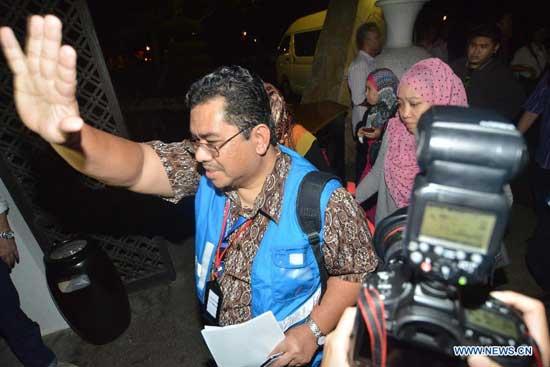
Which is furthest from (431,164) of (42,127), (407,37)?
(407,37)

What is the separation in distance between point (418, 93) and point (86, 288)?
2982 millimetres

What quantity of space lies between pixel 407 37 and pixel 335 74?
2059 mm

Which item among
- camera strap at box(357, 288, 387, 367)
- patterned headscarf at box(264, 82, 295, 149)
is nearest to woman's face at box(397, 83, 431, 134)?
patterned headscarf at box(264, 82, 295, 149)

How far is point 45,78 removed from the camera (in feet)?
3.63

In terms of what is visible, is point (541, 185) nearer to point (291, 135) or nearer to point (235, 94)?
point (291, 135)

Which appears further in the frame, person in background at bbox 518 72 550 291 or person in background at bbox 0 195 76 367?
person in background at bbox 518 72 550 291

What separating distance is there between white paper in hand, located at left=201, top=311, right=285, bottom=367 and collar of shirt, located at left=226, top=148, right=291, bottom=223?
17.7 inches

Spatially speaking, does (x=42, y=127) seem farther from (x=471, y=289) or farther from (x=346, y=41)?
(x=346, y=41)

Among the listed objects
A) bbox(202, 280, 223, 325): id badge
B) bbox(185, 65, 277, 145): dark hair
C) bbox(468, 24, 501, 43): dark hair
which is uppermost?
bbox(468, 24, 501, 43): dark hair

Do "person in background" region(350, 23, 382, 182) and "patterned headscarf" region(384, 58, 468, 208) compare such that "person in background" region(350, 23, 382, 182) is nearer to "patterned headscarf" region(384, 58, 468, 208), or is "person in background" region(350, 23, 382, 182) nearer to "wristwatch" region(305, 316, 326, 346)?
"patterned headscarf" region(384, 58, 468, 208)

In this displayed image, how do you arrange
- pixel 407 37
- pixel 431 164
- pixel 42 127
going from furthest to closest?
pixel 407 37
pixel 42 127
pixel 431 164

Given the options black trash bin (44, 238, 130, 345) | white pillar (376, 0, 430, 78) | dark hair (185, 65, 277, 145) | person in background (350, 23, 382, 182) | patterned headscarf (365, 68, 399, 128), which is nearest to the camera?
dark hair (185, 65, 277, 145)

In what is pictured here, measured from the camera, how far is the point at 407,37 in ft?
16.0

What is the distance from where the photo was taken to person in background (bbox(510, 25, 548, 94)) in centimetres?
588
